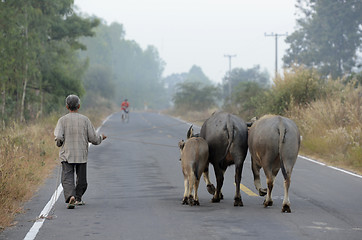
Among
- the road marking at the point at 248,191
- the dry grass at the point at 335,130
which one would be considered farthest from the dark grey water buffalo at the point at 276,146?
the dry grass at the point at 335,130

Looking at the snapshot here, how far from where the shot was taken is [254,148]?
32.5 feet

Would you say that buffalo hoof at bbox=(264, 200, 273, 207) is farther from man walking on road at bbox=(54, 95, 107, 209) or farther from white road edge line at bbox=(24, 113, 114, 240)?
white road edge line at bbox=(24, 113, 114, 240)

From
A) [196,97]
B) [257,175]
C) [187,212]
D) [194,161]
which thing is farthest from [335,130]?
[196,97]

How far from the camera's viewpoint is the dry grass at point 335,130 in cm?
1838

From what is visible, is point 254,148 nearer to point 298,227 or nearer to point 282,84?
point 298,227

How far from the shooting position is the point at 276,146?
962 centimetres

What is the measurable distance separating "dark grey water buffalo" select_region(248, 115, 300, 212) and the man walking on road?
9.37ft

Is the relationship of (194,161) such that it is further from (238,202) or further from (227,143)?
(238,202)

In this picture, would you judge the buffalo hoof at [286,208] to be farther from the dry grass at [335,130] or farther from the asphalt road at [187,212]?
the dry grass at [335,130]

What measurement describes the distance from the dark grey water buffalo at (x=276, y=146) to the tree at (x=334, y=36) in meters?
58.2

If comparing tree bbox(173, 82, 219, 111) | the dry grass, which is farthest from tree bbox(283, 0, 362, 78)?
the dry grass

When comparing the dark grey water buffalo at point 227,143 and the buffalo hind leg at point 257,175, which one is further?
the buffalo hind leg at point 257,175

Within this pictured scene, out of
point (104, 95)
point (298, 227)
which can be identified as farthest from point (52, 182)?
point (104, 95)

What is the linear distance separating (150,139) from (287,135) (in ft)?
63.7
